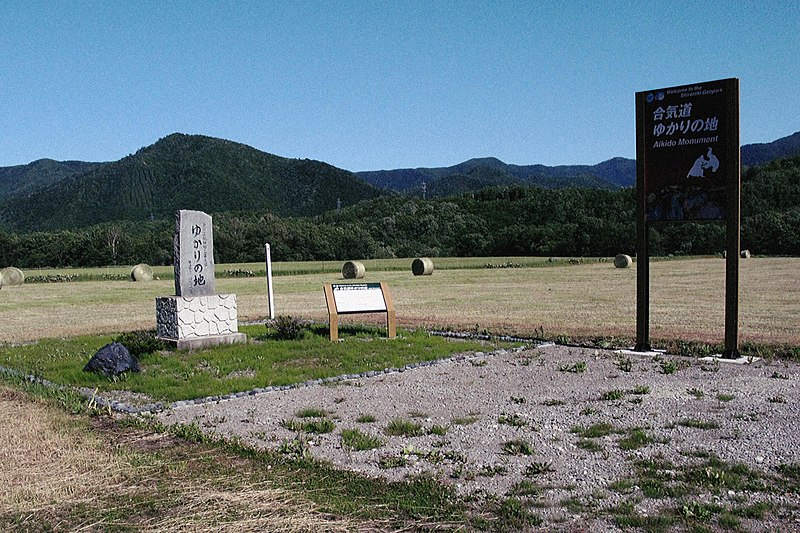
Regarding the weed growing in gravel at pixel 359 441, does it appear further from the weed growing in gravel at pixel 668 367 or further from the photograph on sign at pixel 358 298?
the photograph on sign at pixel 358 298

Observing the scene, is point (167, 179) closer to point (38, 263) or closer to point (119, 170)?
point (119, 170)

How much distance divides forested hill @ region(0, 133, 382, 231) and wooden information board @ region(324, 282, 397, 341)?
97.3m

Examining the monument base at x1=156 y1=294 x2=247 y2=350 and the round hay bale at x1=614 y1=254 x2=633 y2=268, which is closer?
the monument base at x1=156 y1=294 x2=247 y2=350

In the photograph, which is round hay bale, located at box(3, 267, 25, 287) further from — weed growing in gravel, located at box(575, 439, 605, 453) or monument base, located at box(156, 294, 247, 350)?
weed growing in gravel, located at box(575, 439, 605, 453)

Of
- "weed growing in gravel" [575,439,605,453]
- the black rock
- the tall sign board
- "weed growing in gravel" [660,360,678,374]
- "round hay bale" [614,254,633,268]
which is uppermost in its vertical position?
the tall sign board

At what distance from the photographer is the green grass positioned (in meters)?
9.24

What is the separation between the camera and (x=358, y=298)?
Answer: 12875 mm

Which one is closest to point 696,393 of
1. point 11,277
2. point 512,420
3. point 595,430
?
point 595,430

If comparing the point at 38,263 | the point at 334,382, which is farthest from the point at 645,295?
the point at 38,263

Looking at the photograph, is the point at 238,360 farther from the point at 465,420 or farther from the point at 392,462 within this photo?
the point at 392,462

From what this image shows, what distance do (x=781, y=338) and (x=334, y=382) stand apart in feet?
24.9

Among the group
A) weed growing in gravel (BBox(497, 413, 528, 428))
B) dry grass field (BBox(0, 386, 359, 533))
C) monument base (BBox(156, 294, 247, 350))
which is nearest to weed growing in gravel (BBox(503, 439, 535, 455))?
weed growing in gravel (BBox(497, 413, 528, 428))

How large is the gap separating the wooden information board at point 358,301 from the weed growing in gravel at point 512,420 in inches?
218

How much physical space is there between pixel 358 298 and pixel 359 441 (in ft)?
21.5
